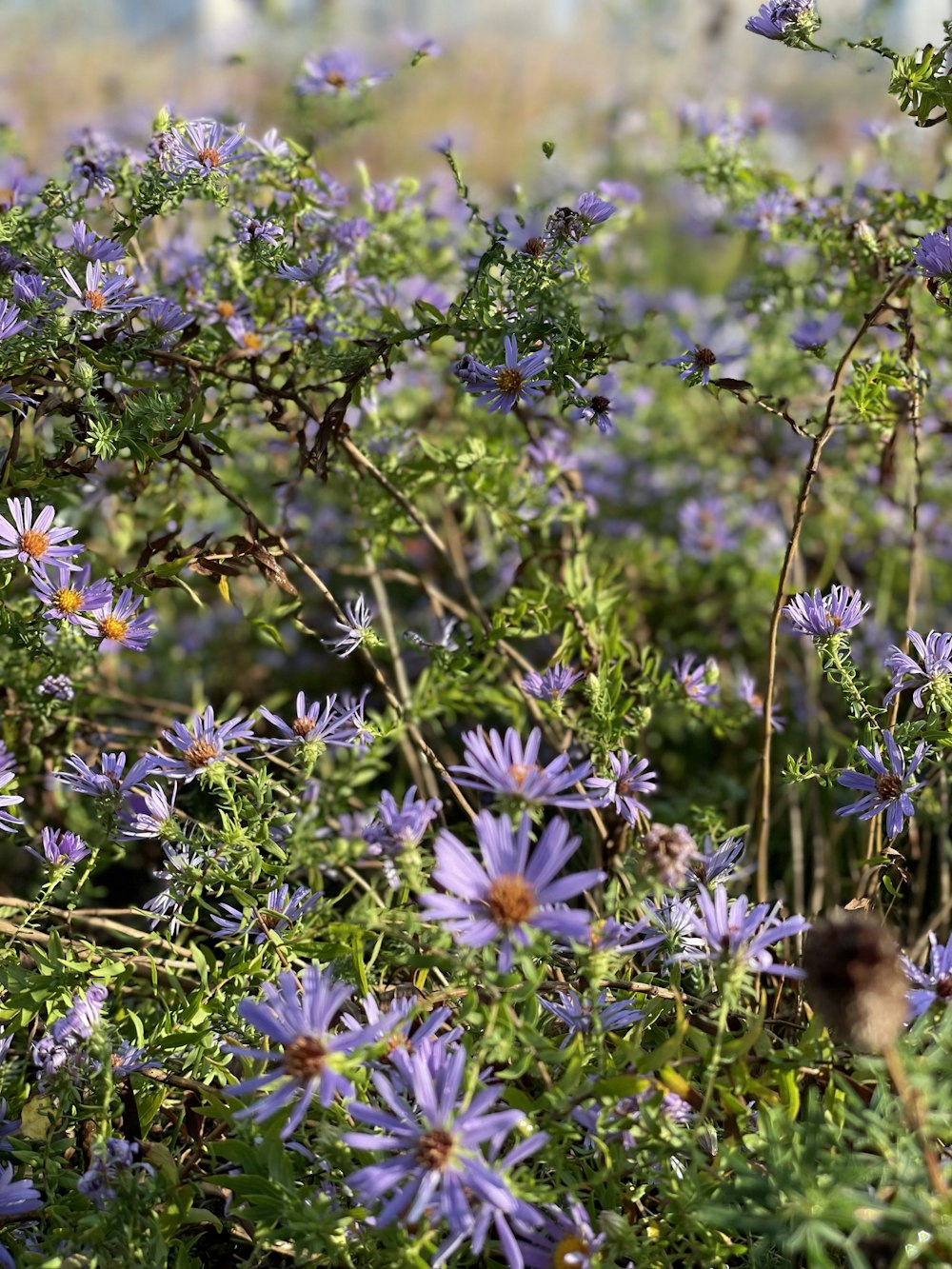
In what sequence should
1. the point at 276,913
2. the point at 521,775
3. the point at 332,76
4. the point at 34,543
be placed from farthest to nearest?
the point at 332,76
the point at 34,543
the point at 276,913
the point at 521,775

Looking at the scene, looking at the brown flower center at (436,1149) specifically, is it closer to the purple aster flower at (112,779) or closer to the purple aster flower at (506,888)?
the purple aster flower at (506,888)

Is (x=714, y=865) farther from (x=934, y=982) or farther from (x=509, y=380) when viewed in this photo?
(x=509, y=380)

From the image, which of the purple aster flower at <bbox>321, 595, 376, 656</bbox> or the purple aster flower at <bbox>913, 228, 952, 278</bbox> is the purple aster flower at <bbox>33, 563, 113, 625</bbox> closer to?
the purple aster flower at <bbox>321, 595, 376, 656</bbox>

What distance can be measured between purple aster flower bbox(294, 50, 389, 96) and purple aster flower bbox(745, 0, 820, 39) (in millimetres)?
812

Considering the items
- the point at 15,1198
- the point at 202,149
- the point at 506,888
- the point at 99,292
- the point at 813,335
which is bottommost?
the point at 15,1198

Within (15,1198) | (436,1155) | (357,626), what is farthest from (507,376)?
(15,1198)

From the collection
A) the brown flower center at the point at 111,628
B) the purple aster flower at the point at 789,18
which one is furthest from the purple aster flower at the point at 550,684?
the purple aster flower at the point at 789,18

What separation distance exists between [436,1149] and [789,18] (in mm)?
1054

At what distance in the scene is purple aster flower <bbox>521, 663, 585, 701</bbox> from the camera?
1.09 m

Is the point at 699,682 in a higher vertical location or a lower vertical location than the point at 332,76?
lower

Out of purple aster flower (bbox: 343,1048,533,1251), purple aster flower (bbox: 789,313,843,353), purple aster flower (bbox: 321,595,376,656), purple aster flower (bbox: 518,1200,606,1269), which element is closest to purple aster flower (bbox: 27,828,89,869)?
purple aster flower (bbox: 321,595,376,656)

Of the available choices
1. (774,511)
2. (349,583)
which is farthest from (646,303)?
(349,583)

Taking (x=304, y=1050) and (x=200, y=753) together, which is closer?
(x=304, y=1050)

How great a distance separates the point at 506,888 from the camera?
2.31 ft
